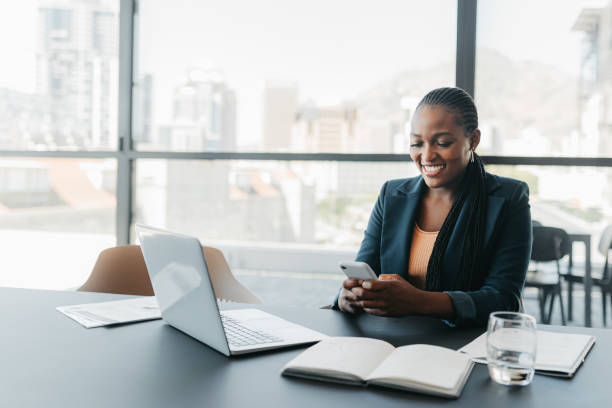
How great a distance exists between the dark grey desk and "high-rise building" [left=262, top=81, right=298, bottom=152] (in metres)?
2.17

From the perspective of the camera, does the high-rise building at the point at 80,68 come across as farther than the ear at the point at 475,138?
Yes

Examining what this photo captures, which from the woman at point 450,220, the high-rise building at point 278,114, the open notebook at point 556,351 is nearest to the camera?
the open notebook at point 556,351

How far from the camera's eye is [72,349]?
1.19 metres

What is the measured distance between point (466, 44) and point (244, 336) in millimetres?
2418

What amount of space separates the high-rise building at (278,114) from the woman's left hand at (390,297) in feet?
7.00

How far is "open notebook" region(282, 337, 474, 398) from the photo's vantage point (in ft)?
3.11

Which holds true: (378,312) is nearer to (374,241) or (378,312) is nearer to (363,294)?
(363,294)

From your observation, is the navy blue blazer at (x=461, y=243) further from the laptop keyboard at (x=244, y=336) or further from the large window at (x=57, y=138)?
the large window at (x=57, y=138)

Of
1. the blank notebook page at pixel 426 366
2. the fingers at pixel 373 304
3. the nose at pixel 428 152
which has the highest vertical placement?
the nose at pixel 428 152

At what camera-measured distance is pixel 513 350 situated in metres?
1.00

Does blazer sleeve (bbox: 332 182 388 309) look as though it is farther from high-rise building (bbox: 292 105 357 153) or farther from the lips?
high-rise building (bbox: 292 105 357 153)

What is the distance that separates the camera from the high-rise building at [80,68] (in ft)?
12.0

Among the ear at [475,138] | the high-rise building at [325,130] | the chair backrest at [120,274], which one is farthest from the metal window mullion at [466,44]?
the chair backrest at [120,274]

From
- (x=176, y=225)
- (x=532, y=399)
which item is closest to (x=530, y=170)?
(x=176, y=225)
